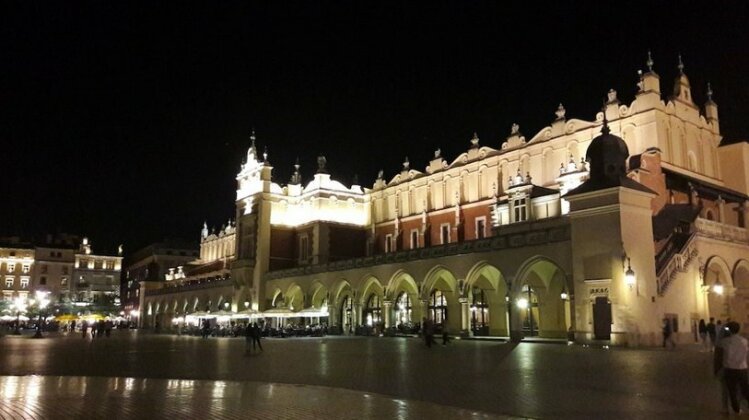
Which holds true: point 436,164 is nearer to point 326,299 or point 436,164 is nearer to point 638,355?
point 326,299

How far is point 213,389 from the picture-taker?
14.5m

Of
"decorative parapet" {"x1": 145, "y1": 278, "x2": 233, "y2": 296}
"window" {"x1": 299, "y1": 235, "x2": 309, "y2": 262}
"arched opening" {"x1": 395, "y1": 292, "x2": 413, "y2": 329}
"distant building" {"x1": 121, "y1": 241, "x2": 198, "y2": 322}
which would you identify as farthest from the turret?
"distant building" {"x1": 121, "y1": 241, "x2": 198, "y2": 322}

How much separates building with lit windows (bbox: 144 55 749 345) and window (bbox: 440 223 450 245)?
18cm

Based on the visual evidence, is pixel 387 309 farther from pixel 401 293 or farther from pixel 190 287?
pixel 190 287

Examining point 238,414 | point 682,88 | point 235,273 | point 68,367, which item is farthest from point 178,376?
point 235,273

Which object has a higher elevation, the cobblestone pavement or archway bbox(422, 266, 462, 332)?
archway bbox(422, 266, 462, 332)

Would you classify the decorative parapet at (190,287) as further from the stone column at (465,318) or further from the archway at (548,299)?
the archway at (548,299)

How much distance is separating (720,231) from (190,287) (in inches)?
2413

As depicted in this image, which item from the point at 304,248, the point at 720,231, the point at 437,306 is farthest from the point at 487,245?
the point at 304,248

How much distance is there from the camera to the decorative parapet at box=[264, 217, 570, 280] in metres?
33.5

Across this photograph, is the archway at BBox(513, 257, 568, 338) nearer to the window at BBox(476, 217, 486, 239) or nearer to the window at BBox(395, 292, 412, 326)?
the window at BBox(476, 217, 486, 239)

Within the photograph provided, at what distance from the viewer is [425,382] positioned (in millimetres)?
15266

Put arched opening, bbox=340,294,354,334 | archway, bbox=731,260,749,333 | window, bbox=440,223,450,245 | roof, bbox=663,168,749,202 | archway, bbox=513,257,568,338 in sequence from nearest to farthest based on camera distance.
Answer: archway, bbox=731,260,749,333 → archway, bbox=513,257,568,338 → roof, bbox=663,168,749,202 → arched opening, bbox=340,294,354,334 → window, bbox=440,223,450,245

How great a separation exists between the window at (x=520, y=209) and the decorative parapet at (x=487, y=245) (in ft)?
3.81
